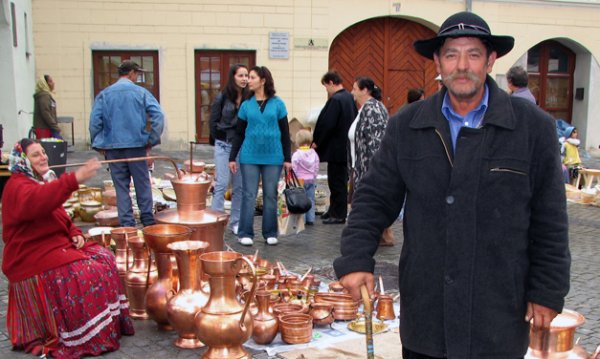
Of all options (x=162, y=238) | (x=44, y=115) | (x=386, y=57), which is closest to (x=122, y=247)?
(x=162, y=238)

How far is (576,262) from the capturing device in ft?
22.1

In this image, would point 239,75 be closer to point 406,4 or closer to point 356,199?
point 356,199

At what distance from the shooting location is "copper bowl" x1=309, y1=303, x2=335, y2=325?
4699mm

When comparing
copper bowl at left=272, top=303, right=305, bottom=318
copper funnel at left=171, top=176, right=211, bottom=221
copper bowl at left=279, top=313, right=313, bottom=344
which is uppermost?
copper funnel at left=171, top=176, right=211, bottom=221

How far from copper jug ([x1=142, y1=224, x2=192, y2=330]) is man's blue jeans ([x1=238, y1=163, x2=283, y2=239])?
7.59ft

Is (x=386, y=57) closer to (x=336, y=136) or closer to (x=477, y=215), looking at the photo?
(x=336, y=136)

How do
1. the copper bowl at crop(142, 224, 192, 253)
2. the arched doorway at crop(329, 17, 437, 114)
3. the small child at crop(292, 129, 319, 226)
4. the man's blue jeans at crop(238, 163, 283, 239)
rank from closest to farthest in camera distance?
the copper bowl at crop(142, 224, 192, 253)
the man's blue jeans at crop(238, 163, 283, 239)
the small child at crop(292, 129, 319, 226)
the arched doorway at crop(329, 17, 437, 114)

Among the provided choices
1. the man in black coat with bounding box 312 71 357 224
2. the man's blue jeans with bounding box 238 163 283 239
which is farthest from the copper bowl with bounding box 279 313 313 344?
the man in black coat with bounding box 312 71 357 224

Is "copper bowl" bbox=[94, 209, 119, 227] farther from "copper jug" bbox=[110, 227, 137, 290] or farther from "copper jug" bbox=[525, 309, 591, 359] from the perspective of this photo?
"copper jug" bbox=[525, 309, 591, 359]

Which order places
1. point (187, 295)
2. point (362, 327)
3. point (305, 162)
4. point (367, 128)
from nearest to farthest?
point (187, 295)
point (362, 327)
point (367, 128)
point (305, 162)

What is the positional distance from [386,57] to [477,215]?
16062 millimetres

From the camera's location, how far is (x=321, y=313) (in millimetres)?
4723

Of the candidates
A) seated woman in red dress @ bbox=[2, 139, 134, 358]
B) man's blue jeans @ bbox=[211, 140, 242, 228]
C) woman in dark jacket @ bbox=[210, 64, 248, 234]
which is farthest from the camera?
man's blue jeans @ bbox=[211, 140, 242, 228]

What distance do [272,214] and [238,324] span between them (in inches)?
129
